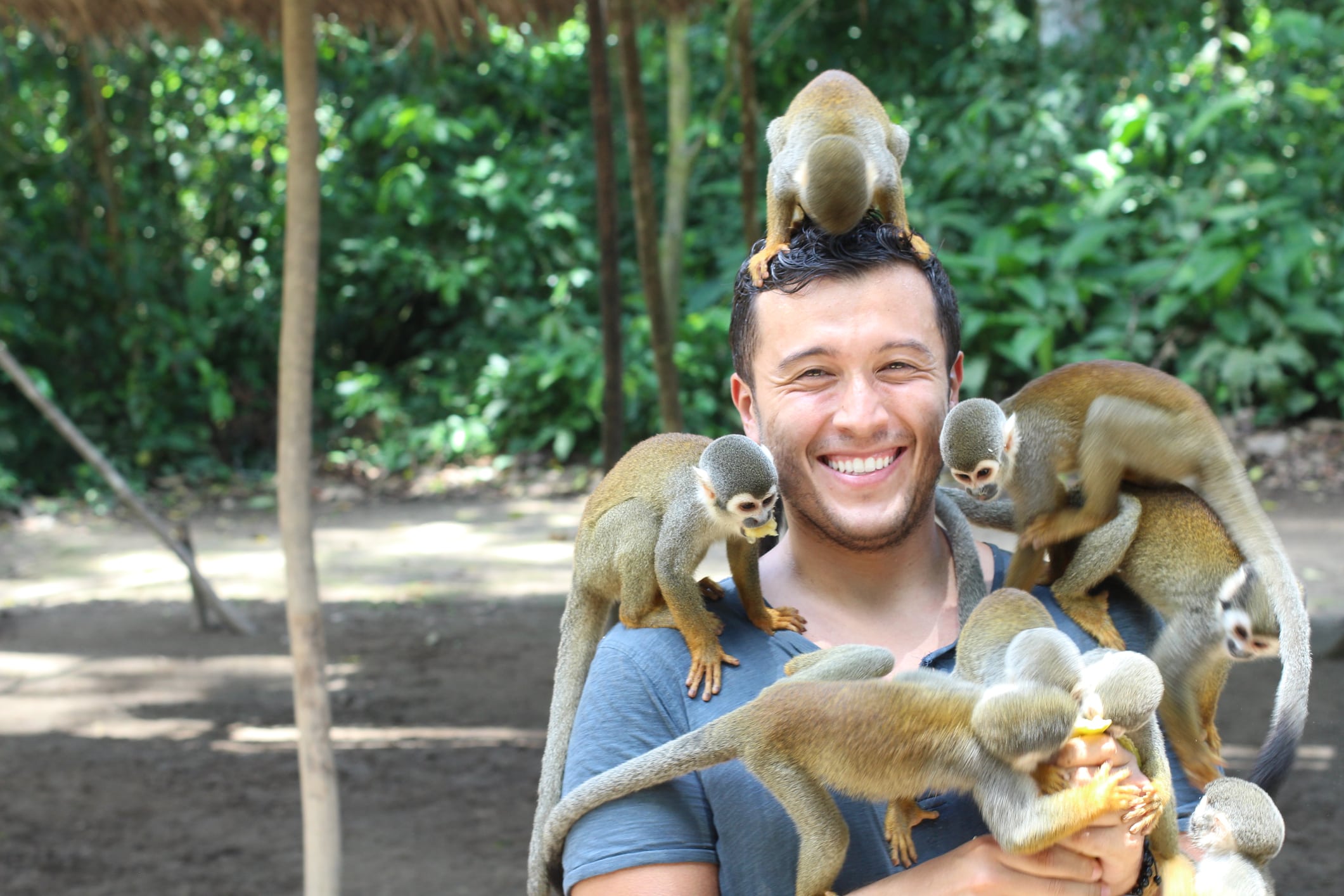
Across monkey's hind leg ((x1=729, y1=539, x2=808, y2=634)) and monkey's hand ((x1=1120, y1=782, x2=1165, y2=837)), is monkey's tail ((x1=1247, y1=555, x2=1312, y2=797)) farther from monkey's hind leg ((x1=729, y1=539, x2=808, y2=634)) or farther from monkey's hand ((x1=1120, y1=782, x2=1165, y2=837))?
monkey's hind leg ((x1=729, y1=539, x2=808, y2=634))

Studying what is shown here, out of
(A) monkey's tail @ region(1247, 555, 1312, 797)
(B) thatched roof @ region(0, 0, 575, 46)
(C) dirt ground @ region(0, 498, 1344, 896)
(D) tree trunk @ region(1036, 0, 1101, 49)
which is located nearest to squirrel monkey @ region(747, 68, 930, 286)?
(A) monkey's tail @ region(1247, 555, 1312, 797)

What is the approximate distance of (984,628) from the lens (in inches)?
62.6

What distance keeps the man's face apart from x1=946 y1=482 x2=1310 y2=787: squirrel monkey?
0.28 m

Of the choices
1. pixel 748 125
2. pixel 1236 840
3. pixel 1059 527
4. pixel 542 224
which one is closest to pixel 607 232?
pixel 748 125

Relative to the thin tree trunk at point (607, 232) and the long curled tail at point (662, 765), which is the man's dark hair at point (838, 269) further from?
the thin tree trunk at point (607, 232)

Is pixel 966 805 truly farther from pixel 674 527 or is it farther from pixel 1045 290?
pixel 1045 290

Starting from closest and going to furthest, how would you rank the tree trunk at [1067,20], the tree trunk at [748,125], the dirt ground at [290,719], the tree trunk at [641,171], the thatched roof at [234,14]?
1. the thatched roof at [234,14]
2. the dirt ground at [290,719]
3. the tree trunk at [641,171]
4. the tree trunk at [748,125]
5. the tree trunk at [1067,20]

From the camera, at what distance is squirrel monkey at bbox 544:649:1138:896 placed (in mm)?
1443

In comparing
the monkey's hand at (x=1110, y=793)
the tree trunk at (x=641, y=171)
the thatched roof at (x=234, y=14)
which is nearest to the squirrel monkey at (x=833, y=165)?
the monkey's hand at (x=1110, y=793)

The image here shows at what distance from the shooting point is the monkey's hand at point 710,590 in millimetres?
1974

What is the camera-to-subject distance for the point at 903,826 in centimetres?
155

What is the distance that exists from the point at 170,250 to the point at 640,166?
7269 millimetres

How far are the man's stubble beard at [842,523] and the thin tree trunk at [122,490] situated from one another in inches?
138

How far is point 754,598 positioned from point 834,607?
128 mm
